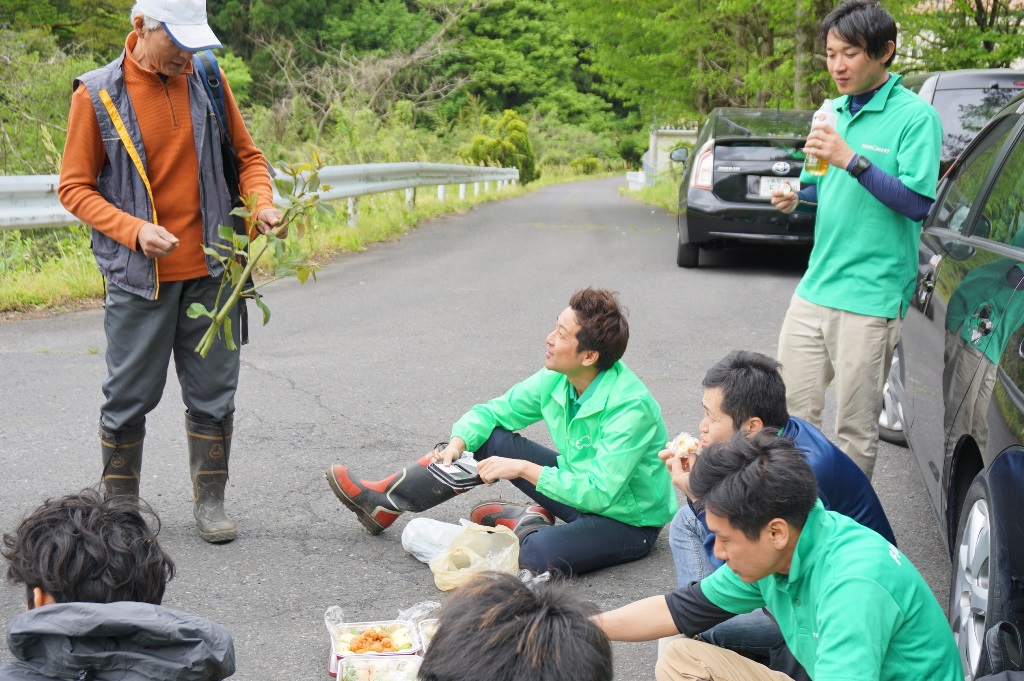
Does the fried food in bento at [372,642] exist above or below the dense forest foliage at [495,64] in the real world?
below

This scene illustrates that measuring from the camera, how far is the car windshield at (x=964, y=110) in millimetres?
7469

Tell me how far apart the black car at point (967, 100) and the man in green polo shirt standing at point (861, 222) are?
3.63m

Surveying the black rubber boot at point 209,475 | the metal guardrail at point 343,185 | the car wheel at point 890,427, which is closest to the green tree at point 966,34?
the metal guardrail at point 343,185

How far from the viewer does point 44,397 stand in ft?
20.5

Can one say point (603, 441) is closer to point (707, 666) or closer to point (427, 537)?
point (427, 537)

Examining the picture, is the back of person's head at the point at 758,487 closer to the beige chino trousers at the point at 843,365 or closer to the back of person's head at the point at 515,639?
the back of person's head at the point at 515,639

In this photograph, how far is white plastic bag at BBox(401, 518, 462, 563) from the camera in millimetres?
4301

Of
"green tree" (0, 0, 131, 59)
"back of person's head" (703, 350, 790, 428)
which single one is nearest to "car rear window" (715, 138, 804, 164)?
"back of person's head" (703, 350, 790, 428)

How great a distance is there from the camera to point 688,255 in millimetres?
11914

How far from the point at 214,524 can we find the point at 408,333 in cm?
404

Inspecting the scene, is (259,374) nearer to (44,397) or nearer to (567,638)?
(44,397)

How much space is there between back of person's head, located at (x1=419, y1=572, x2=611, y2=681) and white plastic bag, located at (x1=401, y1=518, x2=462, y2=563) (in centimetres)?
226

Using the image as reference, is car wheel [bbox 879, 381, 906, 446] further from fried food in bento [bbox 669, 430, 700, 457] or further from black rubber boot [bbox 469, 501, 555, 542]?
fried food in bento [bbox 669, 430, 700, 457]

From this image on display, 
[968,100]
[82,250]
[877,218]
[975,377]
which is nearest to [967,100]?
[968,100]
